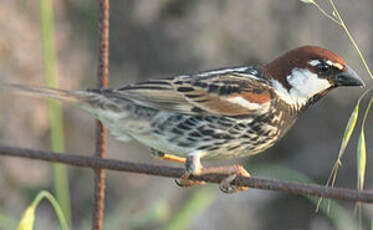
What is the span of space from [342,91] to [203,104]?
2.41m

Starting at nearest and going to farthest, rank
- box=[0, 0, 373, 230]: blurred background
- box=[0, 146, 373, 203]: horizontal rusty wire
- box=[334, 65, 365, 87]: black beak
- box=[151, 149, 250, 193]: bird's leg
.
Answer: box=[0, 146, 373, 203]: horizontal rusty wire, box=[151, 149, 250, 193]: bird's leg, box=[334, 65, 365, 87]: black beak, box=[0, 0, 373, 230]: blurred background

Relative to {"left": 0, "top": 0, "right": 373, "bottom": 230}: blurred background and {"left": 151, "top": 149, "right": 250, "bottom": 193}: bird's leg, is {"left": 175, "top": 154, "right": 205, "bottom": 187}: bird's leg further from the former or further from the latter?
{"left": 0, "top": 0, "right": 373, "bottom": 230}: blurred background

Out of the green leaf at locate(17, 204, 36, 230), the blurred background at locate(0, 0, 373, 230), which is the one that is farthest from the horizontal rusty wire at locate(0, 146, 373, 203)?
the blurred background at locate(0, 0, 373, 230)

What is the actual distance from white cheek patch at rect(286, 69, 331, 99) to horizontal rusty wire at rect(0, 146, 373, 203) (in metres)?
0.69

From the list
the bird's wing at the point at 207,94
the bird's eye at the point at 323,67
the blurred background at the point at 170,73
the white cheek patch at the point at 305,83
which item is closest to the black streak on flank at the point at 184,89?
the bird's wing at the point at 207,94

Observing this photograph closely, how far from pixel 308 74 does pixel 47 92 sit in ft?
3.63

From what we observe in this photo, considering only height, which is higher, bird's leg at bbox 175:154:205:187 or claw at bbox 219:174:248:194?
bird's leg at bbox 175:154:205:187

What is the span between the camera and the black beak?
3.22m

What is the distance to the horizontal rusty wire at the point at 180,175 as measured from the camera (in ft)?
7.42

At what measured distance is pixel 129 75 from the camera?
5.73m

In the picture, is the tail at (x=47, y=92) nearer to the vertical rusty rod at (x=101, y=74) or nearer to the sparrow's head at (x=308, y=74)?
the vertical rusty rod at (x=101, y=74)

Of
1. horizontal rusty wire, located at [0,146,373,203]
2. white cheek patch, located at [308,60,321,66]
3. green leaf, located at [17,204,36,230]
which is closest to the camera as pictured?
horizontal rusty wire, located at [0,146,373,203]

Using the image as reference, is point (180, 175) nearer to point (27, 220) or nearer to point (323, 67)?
point (27, 220)

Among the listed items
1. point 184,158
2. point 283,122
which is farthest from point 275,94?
point 184,158
